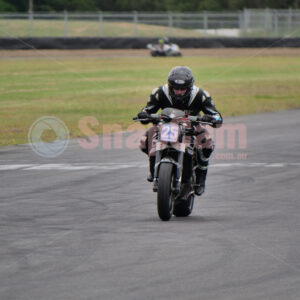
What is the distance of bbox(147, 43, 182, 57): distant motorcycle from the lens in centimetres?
5025

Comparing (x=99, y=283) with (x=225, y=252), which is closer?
(x=99, y=283)

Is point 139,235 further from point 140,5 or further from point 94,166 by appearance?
point 140,5

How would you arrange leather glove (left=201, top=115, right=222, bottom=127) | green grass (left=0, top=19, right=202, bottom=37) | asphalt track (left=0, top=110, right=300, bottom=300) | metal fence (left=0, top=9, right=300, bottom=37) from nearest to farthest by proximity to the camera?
asphalt track (left=0, top=110, right=300, bottom=300) → leather glove (left=201, top=115, right=222, bottom=127) → green grass (left=0, top=19, right=202, bottom=37) → metal fence (left=0, top=9, right=300, bottom=37)

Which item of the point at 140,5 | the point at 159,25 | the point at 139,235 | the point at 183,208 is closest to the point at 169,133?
the point at 183,208

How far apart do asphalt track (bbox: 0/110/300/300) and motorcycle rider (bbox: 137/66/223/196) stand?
568 mm

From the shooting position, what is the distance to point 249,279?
6.49 meters

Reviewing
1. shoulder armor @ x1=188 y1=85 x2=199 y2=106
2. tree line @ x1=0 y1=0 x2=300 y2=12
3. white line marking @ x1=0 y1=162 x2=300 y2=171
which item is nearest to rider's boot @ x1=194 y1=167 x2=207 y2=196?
shoulder armor @ x1=188 y1=85 x2=199 y2=106

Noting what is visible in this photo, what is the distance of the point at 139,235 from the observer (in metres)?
8.21

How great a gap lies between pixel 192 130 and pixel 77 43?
43.5 metres

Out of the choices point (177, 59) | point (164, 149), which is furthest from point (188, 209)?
point (177, 59)

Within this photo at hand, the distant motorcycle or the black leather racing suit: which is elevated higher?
the distant motorcycle

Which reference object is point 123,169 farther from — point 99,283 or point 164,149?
→ point 99,283

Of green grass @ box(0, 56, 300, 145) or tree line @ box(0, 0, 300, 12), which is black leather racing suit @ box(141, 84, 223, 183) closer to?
green grass @ box(0, 56, 300, 145)

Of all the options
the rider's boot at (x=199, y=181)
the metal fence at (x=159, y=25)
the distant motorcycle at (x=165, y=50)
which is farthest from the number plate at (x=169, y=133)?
the metal fence at (x=159, y=25)
